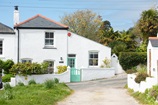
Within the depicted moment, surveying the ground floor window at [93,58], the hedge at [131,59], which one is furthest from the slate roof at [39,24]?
the hedge at [131,59]

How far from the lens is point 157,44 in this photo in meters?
25.7

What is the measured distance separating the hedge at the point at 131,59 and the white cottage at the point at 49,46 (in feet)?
5.84

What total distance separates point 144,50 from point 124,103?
27653 mm

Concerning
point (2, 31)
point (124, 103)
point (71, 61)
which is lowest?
point (124, 103)

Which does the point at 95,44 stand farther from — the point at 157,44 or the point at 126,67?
the point at 157,44

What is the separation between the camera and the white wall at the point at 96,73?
38.3 m

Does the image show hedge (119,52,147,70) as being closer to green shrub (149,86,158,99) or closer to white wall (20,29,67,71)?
white wall (20,29,67,71)

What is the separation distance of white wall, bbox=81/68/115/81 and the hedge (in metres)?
2.45

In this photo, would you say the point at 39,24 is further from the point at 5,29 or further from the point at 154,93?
the point at 154,93

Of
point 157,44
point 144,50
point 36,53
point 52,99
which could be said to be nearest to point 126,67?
point 144,50

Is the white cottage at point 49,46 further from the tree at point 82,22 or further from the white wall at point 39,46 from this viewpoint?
the tree at point 82,22

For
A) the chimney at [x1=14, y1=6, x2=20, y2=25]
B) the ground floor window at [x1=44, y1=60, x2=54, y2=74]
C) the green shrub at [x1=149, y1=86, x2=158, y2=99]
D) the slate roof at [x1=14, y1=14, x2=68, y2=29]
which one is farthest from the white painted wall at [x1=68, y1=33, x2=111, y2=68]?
the green shrub at [x1=149, y1=86, x2=158, y2=99]

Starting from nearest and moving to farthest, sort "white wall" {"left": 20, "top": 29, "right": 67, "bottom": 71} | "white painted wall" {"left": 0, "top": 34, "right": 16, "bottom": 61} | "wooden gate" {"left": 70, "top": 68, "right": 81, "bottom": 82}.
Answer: "wooden gate" {"left": 70, "top": 68, "right": 81, "bottom": 82} → "white painted wall" {"left": 0, "top": 34, "right": 16, "bottom": 61} → "white wall" {"left": 20, "top": 29, "right": 67, "bottom": 71}

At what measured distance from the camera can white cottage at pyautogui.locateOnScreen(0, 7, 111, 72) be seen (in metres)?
39.1
